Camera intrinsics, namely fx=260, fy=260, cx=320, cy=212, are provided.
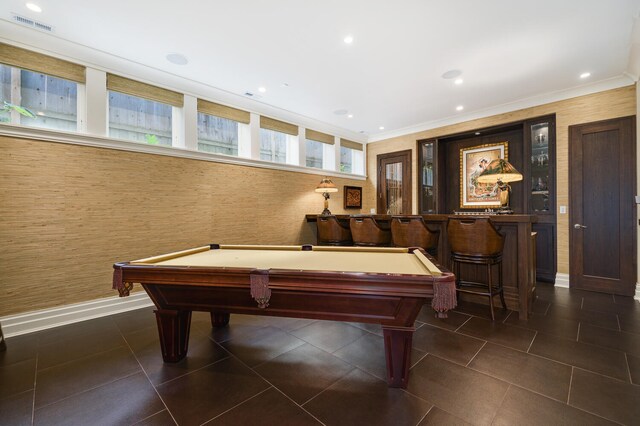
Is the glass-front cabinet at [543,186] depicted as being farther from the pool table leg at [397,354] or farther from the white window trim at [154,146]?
the pool table leg at [397,354]

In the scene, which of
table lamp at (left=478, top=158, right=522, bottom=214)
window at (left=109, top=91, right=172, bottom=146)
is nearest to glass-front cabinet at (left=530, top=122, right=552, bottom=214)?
table lamp at (left=478, top=158, right=522, bottom=214)

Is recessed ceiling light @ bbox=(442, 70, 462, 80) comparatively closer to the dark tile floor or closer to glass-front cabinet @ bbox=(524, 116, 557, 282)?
glass-front cabinet @ bbox=(524, 116, 557, 282)

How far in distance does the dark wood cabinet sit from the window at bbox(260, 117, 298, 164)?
286 cm

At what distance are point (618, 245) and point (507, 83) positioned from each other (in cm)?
283

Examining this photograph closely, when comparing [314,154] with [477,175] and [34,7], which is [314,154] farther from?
[34,7]

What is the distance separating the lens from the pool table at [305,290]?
57.3 inches

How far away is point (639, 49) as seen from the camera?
2971mm

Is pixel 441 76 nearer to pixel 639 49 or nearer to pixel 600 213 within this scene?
pixel 639 49

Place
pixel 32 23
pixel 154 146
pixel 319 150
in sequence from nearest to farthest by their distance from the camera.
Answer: pixel 32 23 → pixel 154 146 → pixel 319 150

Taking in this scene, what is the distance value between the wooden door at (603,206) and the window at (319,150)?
4173 mm

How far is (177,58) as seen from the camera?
3.23 m

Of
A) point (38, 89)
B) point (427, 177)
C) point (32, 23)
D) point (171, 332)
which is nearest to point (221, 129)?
point (38, 89)

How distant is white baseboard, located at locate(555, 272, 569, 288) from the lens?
161 inches

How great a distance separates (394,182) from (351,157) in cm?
127
